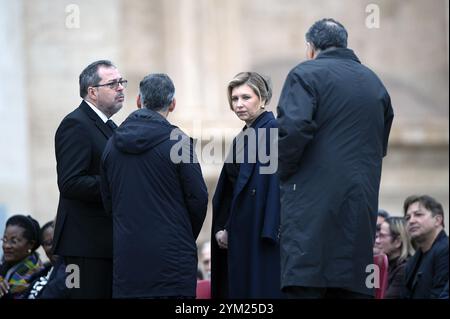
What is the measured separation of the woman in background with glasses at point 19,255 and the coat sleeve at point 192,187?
1.88 metres

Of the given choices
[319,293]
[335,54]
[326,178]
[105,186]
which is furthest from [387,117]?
[105,186]

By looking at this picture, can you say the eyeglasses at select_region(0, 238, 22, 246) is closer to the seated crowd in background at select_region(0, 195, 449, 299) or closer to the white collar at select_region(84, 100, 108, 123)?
the seated crowd in background at select_region(0, 195, 449, 299)

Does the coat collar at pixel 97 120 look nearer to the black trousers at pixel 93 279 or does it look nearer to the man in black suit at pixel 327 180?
the black trousers at pixel 93 279

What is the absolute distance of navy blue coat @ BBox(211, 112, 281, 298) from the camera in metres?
8.21

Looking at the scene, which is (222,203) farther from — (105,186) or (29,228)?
(29,228)

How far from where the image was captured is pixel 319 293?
24.7 feet

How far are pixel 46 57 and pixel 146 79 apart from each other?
231 inches

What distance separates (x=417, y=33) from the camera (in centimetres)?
1538

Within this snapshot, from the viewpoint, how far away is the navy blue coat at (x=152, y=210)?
25.7 ft

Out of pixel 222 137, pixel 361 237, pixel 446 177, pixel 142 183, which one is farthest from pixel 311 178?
pixel 446 177

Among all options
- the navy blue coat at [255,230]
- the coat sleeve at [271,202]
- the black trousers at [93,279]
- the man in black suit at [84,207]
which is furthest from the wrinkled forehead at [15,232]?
the coat sleeve at [271,202]

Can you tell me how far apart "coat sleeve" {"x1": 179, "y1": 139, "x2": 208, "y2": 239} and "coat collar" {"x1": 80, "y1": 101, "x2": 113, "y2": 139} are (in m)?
0.71

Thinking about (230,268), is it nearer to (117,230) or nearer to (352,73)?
(117,230)

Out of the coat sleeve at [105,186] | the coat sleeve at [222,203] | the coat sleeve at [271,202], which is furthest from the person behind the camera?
the coat sleeve at [222,203]
